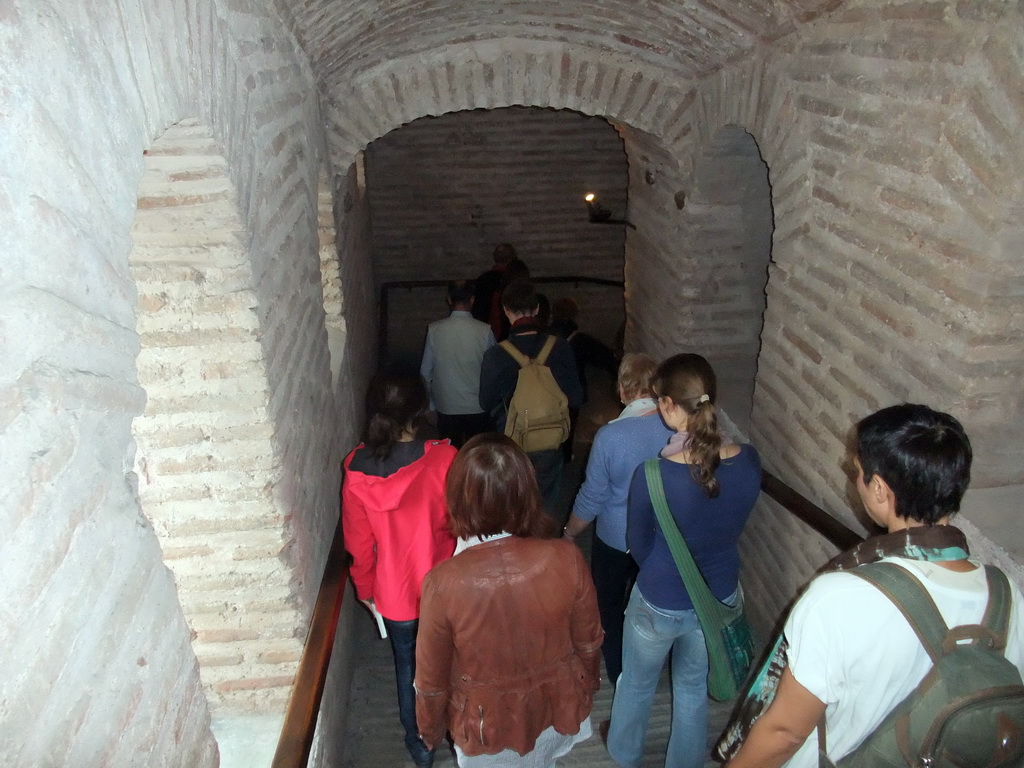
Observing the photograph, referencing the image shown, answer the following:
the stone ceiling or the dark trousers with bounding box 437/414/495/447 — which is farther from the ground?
the stone ceiling

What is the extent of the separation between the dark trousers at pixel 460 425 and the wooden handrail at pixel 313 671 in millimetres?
1574

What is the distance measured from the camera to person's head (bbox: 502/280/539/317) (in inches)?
154

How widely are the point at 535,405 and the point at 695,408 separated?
144 cm

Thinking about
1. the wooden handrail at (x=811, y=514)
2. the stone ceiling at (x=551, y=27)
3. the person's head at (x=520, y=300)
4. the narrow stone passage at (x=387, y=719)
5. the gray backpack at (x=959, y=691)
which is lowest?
the narrow stone passage at (x=387, y=719)

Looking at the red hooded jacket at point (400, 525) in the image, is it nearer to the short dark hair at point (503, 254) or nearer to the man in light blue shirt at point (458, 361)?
the man in light blue shirt at point (458, 361)

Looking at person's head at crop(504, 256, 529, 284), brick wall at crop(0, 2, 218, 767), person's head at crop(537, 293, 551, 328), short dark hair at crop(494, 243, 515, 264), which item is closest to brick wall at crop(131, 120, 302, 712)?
brick wall at crop(0, 2, 218, 767)

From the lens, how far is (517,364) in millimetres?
3859

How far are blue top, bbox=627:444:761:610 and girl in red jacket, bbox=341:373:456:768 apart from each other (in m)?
0.71

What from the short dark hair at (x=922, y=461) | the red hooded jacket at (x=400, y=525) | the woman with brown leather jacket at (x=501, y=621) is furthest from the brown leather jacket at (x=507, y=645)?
the short dark hair at (x=922, y=461)

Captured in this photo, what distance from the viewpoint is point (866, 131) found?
8.61ft

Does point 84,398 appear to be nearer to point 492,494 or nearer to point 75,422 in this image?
point 75,422

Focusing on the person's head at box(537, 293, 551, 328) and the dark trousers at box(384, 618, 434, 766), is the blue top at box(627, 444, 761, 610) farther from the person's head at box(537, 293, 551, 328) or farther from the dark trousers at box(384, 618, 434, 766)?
the person's head at box(537, 293, 551, 328)

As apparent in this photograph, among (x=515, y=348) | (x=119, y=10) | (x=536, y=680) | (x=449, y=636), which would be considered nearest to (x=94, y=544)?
(x=119, y=10)

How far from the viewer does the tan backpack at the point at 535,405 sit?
381 cm
